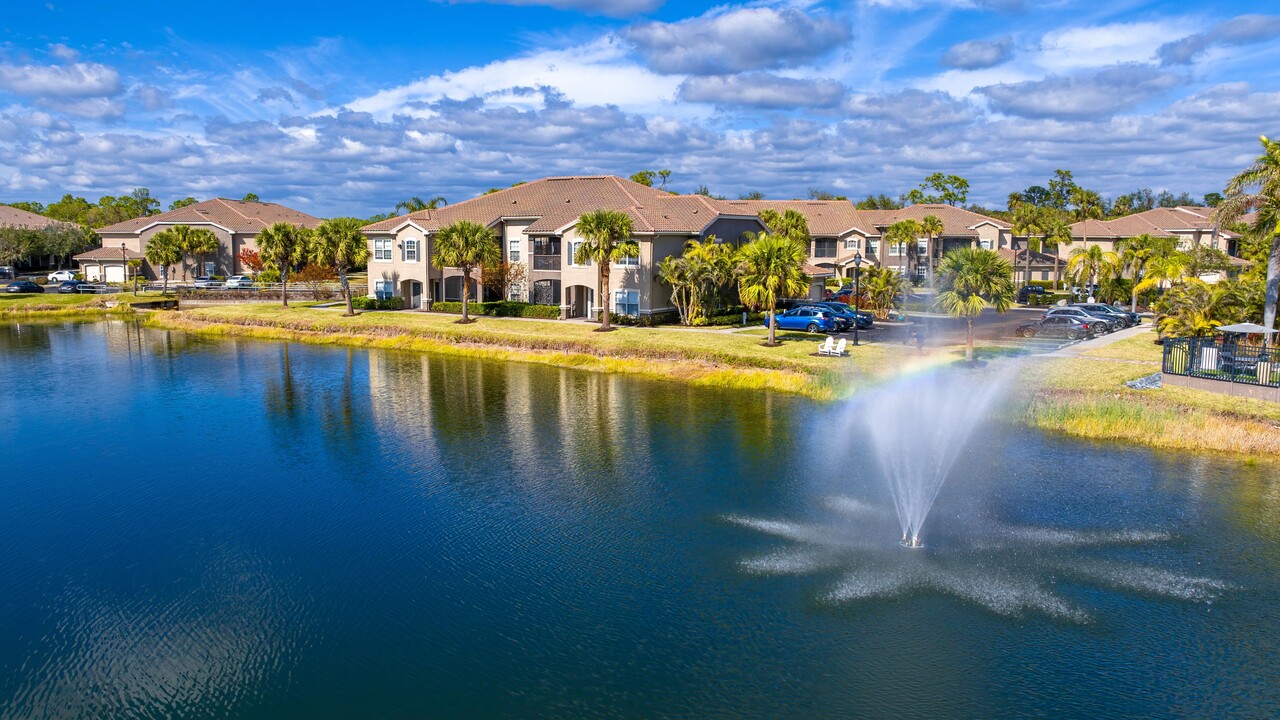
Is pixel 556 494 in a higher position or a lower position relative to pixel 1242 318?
lower

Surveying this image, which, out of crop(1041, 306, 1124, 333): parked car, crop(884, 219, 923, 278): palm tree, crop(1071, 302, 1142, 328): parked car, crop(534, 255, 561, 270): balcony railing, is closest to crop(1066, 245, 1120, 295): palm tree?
crop(884, 219, 923, 278): palm tree

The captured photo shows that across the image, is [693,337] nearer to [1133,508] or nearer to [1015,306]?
[1133,508]

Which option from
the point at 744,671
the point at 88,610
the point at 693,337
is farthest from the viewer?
the point at 693,337

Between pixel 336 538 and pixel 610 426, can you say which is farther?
pixel 610 426

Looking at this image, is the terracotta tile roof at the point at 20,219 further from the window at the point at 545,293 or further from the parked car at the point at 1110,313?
the parked car at the point at 1110,313

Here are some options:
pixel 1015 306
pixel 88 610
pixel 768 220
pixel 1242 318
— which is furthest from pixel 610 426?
pixel 1015 306

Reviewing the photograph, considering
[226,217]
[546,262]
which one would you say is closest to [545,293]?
[546,262]

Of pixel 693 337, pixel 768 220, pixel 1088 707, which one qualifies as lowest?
pixel 1088 707
